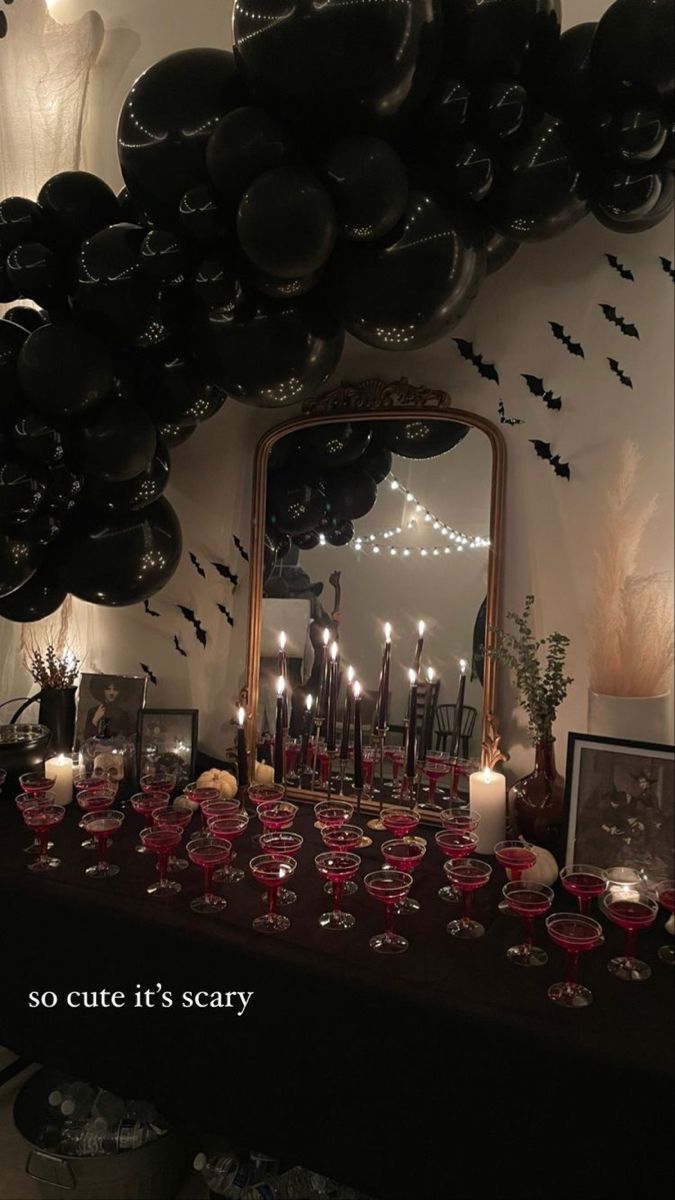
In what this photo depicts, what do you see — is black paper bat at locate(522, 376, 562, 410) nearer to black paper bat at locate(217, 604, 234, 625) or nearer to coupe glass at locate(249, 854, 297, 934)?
black paper bat at locate(217, 604, 234, 625)

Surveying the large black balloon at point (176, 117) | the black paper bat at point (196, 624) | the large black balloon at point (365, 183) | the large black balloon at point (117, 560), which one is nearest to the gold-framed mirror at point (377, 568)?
the black paper bat at point (196, 624)

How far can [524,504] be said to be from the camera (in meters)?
1.64

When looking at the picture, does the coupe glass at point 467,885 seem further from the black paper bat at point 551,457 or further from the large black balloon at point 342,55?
the large black balloon at point 342,55

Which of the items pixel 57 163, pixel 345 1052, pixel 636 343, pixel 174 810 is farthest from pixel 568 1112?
pixel 57 163

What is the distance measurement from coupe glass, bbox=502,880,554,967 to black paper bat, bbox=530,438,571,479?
869mm

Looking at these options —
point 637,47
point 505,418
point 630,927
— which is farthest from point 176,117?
point 630,927

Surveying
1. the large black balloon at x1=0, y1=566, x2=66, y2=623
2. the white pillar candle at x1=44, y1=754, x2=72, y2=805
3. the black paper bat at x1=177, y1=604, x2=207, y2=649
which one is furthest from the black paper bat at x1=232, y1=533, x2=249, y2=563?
the white pillar candle at x1=44, y1=754, x2=72, y2=805

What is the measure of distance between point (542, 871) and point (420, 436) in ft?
3.24

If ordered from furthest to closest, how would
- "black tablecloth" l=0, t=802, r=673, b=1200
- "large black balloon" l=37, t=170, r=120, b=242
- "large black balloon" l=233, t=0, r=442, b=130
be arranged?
"large black balloon" l=37, t=170, r=120, b=242 → "large black balloon" l=233, t=0, r=442, b=130 → "black tablecloth" l=0, t=802, r=673, b=1200

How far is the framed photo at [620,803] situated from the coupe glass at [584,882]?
0.08 meters

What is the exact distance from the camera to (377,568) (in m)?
1.76

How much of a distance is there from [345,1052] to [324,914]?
0.74 feet

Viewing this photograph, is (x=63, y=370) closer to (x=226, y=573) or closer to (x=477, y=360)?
(x=226, y=573)

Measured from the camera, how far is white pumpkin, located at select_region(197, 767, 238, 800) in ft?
5.86
